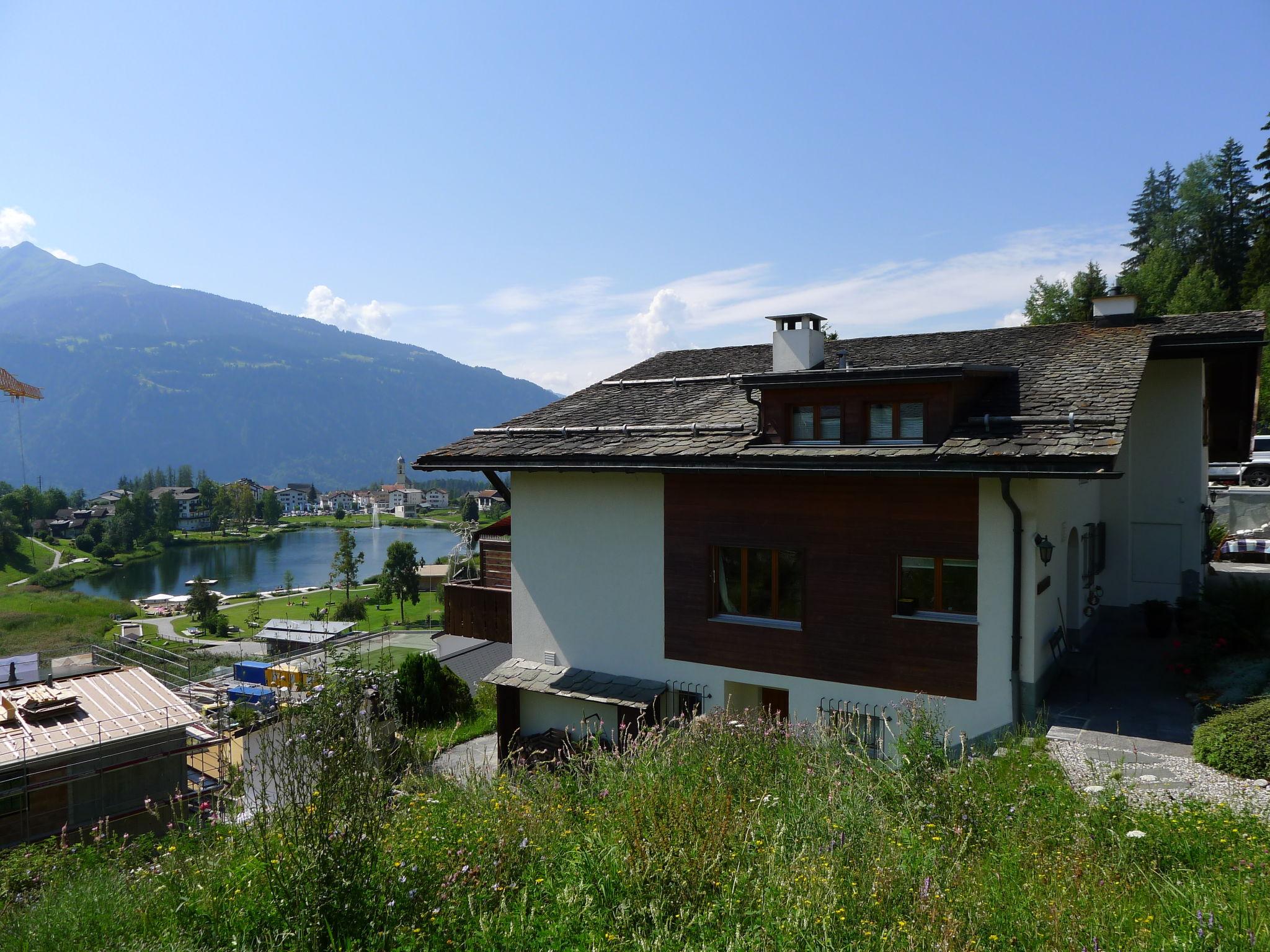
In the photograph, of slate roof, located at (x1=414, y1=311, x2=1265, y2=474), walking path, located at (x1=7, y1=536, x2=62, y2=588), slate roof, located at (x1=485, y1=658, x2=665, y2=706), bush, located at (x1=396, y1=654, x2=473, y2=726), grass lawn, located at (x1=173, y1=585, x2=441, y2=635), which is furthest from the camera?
walking path, located at (x1=7, y1=536, x2=62, y2=588)

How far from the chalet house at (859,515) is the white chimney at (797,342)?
0.04 metres

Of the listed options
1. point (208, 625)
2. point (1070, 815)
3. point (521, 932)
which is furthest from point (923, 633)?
point (208, 625)

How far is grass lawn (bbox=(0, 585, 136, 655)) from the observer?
170ft

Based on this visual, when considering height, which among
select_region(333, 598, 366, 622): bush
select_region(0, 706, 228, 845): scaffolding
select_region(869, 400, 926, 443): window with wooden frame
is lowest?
select_region(333, 598, 366, 622): bush

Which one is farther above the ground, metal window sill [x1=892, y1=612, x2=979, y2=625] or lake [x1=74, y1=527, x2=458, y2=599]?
metal window sill [x1=892, y1=612, x2=979, y2=625]

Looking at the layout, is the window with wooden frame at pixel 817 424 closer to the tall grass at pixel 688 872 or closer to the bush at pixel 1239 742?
the bush at pixel 1239 742

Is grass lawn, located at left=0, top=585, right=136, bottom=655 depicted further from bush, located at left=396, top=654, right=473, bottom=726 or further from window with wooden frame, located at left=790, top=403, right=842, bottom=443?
window with wooden frame, located at left=790, top=403, right=842, bottom=443

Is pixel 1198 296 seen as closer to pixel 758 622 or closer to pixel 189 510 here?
pixel 758 622

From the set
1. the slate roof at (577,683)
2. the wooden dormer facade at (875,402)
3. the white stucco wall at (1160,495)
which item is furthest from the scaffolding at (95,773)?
the white stucco wall at (1160,495)

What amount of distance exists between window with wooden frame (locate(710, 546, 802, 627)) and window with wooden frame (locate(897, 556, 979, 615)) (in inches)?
59.4

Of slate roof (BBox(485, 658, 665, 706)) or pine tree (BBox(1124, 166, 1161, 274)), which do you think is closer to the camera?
slate roof (BBox(485, 658, 665, 706))

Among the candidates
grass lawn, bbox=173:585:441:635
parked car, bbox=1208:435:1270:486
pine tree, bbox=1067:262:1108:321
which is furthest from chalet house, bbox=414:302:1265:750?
grass lawn, bbox=173:585:441:635

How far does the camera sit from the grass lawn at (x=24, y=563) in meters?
104

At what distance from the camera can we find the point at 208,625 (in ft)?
260
